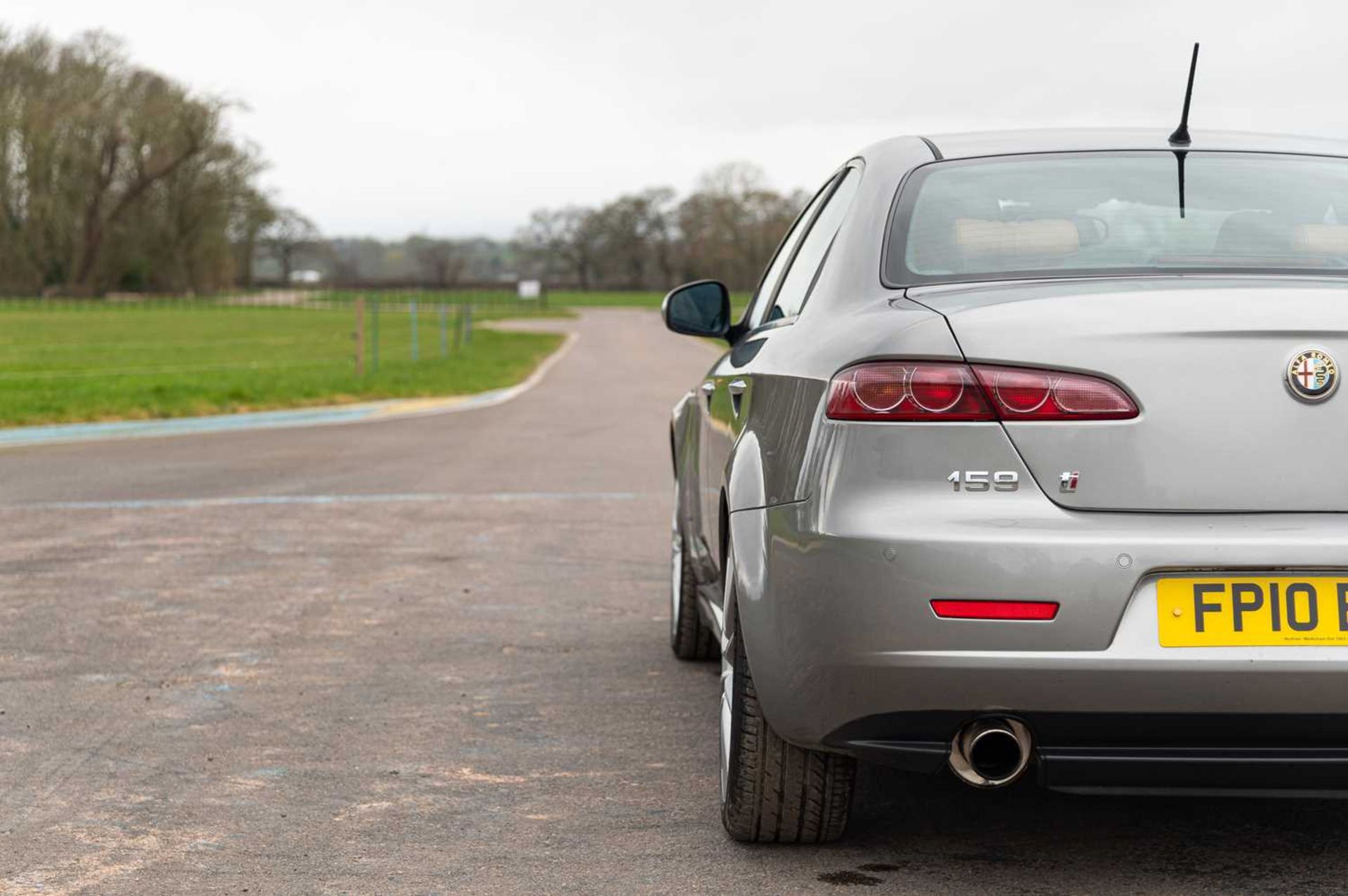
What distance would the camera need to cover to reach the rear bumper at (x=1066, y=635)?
3246 millimetres

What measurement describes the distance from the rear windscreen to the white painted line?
7.16 meters

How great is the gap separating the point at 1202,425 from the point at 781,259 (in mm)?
2188

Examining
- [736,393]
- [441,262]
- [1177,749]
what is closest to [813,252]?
[736,393]

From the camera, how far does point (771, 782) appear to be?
12.8ft

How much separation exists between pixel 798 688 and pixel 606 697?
2222 mm

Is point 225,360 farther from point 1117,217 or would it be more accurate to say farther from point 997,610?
point 997,610

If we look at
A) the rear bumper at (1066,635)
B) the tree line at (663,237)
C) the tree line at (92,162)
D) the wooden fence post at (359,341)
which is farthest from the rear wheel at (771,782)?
the tree line at (663,237)

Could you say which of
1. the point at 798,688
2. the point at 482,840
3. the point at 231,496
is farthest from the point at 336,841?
the point at 231,496

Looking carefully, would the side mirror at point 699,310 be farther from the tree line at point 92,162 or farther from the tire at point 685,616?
the tree line at point 92,162

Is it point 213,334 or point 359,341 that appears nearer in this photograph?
point 359,341

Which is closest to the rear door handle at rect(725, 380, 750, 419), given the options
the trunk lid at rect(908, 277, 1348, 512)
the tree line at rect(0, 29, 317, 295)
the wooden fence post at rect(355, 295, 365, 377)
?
the trunk lid at rect(908, 277, 1348, 512)

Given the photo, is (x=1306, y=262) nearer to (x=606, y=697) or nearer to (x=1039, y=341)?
(x=1039, y=341)

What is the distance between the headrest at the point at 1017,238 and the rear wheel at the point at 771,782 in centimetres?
97

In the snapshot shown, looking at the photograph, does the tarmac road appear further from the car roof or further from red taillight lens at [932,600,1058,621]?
the car roof
